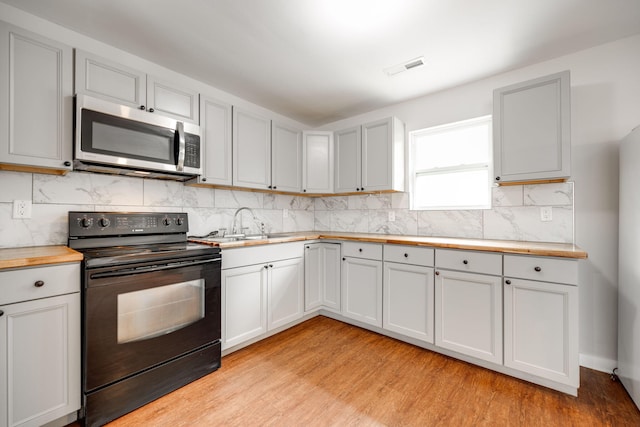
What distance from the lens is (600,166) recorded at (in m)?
2.14

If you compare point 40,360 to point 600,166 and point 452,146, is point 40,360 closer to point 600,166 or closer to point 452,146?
point 452,146

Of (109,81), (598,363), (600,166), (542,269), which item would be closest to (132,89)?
(109,81)

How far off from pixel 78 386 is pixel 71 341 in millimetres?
258

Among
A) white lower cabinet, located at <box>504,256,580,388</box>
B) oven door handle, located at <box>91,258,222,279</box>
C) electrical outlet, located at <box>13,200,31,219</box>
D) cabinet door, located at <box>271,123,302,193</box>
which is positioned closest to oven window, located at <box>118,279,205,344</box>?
oven door handle, located at <box>91,258,222,279</box>

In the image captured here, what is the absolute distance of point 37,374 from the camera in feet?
4.62

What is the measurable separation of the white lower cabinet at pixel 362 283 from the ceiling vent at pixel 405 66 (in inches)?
63.7

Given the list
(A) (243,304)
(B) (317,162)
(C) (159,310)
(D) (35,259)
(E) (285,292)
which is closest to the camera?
(D) (35,259)

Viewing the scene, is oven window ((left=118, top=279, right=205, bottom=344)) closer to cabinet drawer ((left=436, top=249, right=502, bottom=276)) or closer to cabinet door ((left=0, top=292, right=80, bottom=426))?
cabinet door ((left=0, top=292, right=80, bottom=426))

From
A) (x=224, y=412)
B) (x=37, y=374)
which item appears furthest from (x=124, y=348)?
(x=224, y=412)

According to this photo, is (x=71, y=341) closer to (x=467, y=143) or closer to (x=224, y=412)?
(x=224, y=412)

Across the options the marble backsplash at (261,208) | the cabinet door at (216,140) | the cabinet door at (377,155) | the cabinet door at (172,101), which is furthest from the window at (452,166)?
the cabinet door at (172,101)

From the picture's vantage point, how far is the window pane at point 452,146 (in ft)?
9.04

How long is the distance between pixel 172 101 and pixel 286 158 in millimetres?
1329

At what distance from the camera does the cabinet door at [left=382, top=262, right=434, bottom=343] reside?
7.69 feet
